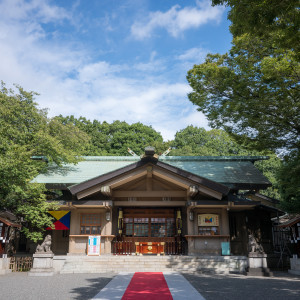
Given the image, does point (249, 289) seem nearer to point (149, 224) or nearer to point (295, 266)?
point (295, 266)

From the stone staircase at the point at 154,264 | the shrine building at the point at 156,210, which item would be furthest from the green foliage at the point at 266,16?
the stone staircase at the point at 154,264

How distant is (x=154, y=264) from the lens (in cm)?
1230

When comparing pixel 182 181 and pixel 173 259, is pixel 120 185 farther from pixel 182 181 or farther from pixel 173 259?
pixel 173 259

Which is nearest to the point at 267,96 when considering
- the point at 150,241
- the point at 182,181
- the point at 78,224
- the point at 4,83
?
the point at 182,181

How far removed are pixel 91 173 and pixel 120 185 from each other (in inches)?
134

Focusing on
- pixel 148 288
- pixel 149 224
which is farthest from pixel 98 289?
pixel 149 224

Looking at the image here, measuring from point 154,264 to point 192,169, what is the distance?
24.5 ft

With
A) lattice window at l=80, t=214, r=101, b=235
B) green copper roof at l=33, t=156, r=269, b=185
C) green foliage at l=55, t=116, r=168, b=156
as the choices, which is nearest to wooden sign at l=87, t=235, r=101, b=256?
lattice window at l=80, t=214, r=101, b=235

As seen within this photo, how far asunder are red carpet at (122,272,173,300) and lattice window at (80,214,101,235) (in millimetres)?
4895

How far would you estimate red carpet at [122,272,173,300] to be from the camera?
6.94 meters

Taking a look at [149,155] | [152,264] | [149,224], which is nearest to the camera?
[152,264]

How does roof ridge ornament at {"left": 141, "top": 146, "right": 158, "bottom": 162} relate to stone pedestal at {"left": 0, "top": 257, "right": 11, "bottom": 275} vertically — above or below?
above

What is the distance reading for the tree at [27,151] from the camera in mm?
12016

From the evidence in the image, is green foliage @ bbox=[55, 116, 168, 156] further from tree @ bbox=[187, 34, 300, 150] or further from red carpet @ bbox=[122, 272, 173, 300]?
red carpet @ bbox=[122, 272, 173, 300]
